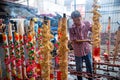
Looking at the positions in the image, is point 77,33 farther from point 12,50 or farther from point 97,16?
point 12,50

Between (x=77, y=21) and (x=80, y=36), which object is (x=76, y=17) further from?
(x=80, y=36)

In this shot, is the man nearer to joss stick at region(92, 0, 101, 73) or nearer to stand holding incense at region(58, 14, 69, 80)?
joss stick at region(92, 0, 101, 73)

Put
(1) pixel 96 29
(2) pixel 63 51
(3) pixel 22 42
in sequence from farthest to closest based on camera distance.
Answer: (3) pixel 22 42 → (1) pixel 96 29 → (2) pixel 63 51

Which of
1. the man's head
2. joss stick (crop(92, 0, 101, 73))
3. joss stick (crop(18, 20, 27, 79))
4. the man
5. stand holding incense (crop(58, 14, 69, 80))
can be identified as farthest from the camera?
joss stick (crop(18, 20, 27, 79))

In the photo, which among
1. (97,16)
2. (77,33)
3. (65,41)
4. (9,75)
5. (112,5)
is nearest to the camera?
(65,41)

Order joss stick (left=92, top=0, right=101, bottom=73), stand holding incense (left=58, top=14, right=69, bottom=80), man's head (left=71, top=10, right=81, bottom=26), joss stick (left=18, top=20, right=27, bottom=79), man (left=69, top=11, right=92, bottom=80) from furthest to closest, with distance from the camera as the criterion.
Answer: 1. joss stick (left=18, top=20, right=27, bottom=79)
2. man (left=69, top=11, right=92, bottom=80)
3. man's head (left=71, top=10, right=81, bottom=26)
4. joss stick (left=92, top=0, right=101, bottom=73)
5. stand holding incense (left=58, top=14, right=69, bottom=80)

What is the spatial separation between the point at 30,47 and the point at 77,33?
123cm

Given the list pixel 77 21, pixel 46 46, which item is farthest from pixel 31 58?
pixel 77 21

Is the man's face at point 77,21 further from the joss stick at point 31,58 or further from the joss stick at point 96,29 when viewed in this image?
the joss stick at point 31,58

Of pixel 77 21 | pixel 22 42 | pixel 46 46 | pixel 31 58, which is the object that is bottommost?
pixel 31 58

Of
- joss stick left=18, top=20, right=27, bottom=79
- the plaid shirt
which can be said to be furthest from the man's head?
joss stick left=18, top=20, right=27, bottom=79

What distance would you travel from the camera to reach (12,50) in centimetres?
444

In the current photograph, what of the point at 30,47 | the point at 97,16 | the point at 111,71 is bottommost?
the point at 111,71

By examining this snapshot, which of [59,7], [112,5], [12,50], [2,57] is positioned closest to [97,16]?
[12,50]
